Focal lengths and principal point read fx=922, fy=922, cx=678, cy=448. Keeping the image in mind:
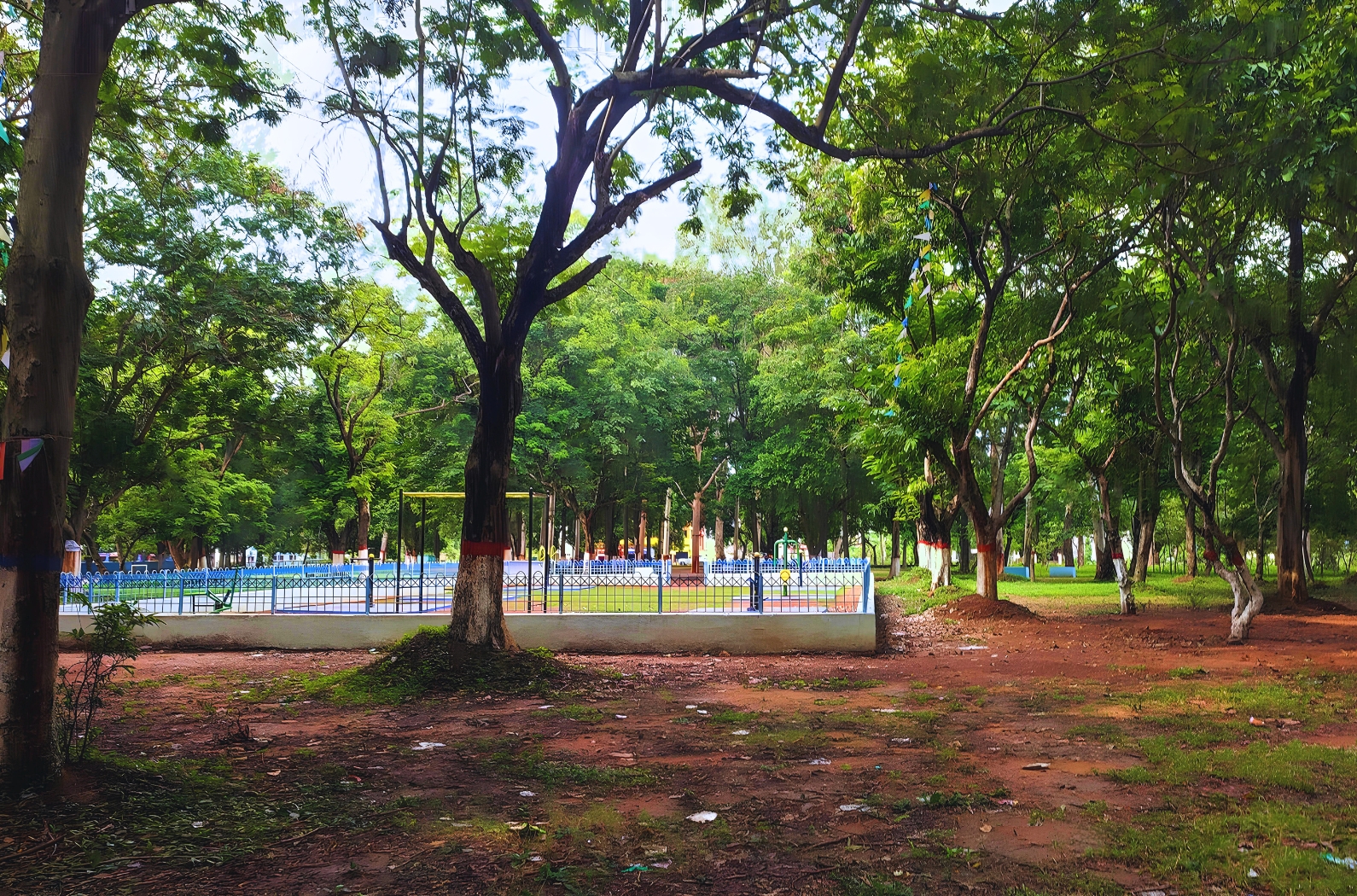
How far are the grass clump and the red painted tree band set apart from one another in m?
1.06

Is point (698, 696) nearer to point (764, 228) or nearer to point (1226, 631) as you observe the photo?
point (1226, 631)

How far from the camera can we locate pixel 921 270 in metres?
18.3

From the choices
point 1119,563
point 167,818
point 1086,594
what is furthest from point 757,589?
point 1086,594

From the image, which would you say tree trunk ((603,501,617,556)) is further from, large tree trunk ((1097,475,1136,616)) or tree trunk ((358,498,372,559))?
large tree trunk ((1097,475,1136,616))

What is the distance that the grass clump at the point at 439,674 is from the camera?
10039 millimetres

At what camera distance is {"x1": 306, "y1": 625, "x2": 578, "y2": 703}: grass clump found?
32.9ft

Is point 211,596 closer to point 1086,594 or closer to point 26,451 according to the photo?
point 26,451

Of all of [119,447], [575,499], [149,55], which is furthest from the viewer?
[575,499]

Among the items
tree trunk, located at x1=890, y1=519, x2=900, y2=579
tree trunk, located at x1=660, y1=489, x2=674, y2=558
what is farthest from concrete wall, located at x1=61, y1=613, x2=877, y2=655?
tree trunk, located at x1=660, y1=489, x2=674, y2=558

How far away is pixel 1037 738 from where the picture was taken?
757 cm

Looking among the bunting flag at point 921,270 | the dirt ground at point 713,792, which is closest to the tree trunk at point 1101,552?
the bunting flag at point 921,270

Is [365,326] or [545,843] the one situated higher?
[365,326]

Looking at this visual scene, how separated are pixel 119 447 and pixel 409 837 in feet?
61.9

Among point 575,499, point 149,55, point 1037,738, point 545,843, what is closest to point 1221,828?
point 1037,738
